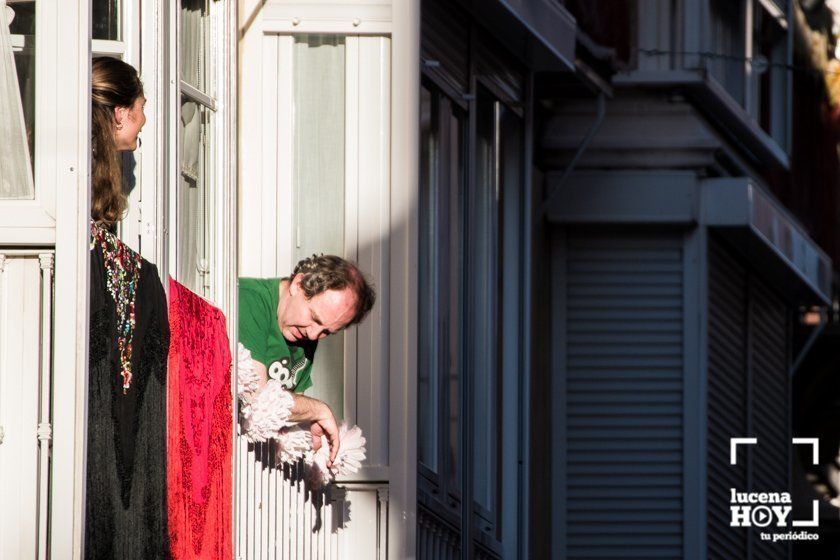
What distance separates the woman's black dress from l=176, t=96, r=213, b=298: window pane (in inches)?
20.3

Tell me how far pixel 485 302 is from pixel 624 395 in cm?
492

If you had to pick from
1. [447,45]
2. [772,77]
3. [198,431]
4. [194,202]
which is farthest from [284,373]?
[772,77]

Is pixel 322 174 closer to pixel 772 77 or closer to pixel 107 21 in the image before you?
pixel 107 21

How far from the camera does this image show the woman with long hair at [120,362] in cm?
394

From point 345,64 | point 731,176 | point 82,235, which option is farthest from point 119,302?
point 731,176

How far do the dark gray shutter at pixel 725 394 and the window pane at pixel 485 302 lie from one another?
471 centimetres

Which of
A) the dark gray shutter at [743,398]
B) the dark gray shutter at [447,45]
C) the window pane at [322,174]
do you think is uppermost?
the dark gray shutter at [447,45]

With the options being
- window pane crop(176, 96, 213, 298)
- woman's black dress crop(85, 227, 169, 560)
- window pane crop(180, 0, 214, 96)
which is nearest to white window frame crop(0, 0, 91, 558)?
woman's black dress crop(85, 227, 169, 560)

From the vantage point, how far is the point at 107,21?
14.7ft

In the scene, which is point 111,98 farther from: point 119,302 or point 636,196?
point 636,196

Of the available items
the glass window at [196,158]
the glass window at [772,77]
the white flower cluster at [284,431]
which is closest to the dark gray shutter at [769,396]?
the glass window at [772,77]

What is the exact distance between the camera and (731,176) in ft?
53.4

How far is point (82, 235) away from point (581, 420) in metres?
12.0

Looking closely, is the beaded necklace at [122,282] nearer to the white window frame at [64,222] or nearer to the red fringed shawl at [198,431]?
the white window frame at [64,222]
